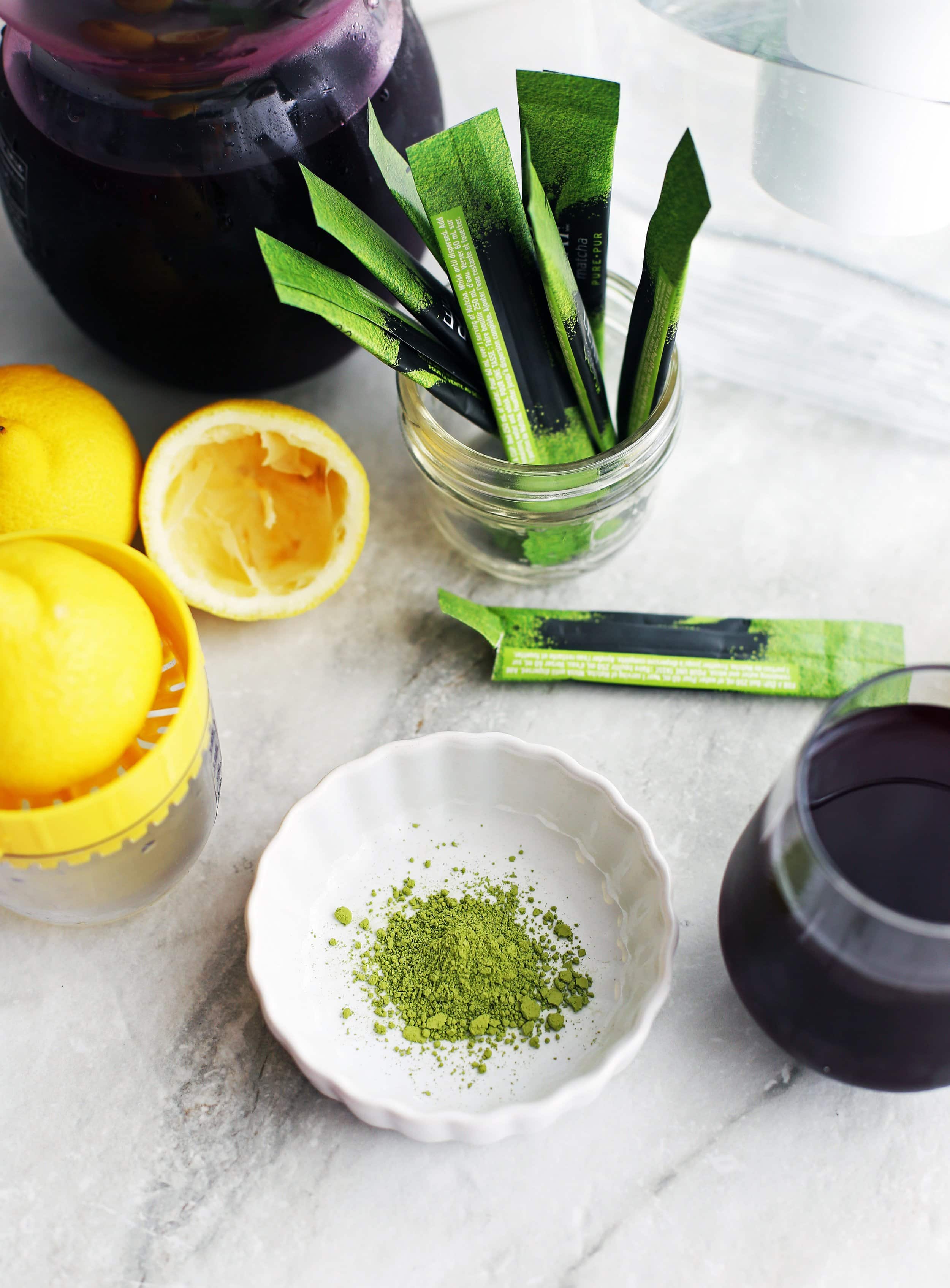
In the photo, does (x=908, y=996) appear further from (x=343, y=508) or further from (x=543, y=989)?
(x=343, y=508)

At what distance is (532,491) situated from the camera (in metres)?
0.61

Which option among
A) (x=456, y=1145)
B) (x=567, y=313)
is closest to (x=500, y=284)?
(x=567, y=313)

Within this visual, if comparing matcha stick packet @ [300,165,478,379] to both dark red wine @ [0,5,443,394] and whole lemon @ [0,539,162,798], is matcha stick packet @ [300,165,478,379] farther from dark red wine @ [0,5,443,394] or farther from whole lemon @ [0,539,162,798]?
whole lemon @ [0,539,162,798]

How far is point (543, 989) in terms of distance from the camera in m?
0.54

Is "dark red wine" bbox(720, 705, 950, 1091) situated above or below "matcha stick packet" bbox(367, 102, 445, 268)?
below

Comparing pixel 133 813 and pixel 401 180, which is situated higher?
pixel 401 180

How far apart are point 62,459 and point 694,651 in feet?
1.20

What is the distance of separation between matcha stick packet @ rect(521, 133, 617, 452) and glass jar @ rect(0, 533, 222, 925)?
24cm

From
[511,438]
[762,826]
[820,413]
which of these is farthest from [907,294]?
[762,826]

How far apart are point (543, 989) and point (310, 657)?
0.79 ft

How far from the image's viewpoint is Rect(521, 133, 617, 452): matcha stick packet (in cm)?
54

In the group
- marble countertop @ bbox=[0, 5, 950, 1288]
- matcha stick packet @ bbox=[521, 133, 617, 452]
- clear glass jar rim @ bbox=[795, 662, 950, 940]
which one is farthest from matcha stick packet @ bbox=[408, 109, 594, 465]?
clear glass jar rim @ bbox=[795, 662, 950, 940]

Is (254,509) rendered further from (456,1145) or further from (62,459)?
(456,1145)

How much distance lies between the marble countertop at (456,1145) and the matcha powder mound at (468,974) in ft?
0.17
